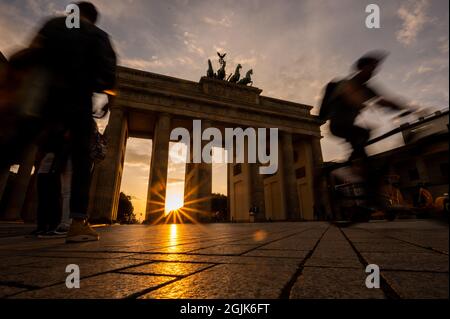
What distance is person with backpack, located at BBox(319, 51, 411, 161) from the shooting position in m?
1.92

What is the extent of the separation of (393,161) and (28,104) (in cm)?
253

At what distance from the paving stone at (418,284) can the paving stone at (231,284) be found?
30 centimetres

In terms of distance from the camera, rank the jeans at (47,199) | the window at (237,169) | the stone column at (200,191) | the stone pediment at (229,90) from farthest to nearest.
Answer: the window at (237,169), the stone pediment at (229,90), the stone column at (200,191), the jeans at (47,199)

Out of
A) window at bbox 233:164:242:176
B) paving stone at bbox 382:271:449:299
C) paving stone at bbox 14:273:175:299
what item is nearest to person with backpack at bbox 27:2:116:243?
paving stone at bbox 14:273:175:299

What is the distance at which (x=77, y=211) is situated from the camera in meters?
2.49

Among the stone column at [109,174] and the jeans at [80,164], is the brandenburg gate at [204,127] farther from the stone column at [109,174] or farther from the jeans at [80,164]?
the jeans at [80,164]

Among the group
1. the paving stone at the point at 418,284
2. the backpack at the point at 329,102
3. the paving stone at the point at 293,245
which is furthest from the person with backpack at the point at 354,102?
the paving stone at the point at 418,284

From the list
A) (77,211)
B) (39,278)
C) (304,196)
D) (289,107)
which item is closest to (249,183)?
(304,196)

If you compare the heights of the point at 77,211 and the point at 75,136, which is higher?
the point at 75,136

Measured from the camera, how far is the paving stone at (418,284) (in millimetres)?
567

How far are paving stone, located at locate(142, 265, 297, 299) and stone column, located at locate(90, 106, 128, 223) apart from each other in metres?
16.3

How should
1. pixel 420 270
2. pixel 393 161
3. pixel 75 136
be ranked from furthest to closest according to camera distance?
1. pixel 75 136
2. pixel 393 161
3. pixel 420 270

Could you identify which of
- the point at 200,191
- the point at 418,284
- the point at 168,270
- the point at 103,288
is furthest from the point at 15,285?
the point at 200,191

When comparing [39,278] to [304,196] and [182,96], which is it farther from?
[304,196]
